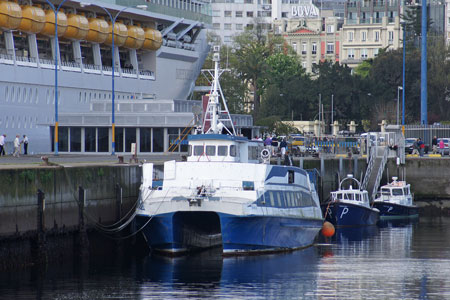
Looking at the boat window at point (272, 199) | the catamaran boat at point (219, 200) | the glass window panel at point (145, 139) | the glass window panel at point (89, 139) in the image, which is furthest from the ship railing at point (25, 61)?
the boat window at point (272, 199)

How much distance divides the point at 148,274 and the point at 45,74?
5198 centimetres

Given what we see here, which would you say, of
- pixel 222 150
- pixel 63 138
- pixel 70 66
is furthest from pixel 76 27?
pixel 222 150

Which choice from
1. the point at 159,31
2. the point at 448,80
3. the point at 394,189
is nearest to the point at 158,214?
the point at 394,189

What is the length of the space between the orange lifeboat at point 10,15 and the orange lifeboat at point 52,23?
13.5ft

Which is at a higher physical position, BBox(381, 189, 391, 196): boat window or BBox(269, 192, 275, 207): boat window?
BBox(269, 192, 275, 207): boat window

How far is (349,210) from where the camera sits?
60.6 m

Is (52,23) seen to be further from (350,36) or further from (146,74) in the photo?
(350,36)

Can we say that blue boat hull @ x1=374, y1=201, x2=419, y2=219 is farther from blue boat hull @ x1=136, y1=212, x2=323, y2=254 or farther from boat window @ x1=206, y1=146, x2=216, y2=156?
boat window @ x1=206, y1=146, x2=216, y2=156

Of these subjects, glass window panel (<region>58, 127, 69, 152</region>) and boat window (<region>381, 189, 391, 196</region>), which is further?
glass window panel (<region>58, 127, 69, 152</region>)

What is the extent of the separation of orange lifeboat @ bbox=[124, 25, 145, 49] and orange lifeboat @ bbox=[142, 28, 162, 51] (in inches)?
43.9

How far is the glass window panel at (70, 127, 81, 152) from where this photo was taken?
7475 cm

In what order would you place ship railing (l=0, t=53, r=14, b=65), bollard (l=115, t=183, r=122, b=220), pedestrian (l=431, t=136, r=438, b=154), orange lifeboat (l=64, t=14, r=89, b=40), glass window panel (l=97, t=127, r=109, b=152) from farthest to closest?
orange lifeboat (l=64, t=14, r=89, b=40) → pedestrian (l=431, t=136, r=438, b=154) → ship railing (l=0, t=53, r=14, b=65) → glass window panel (l=97, t=127, r=109, b=152) → bollard (l=115, t=183, r=122, b=220)

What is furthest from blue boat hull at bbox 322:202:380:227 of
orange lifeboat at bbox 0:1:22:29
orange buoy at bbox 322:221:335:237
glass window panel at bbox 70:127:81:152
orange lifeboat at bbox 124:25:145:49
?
orange lifeboat at bbox 124:25:145:49

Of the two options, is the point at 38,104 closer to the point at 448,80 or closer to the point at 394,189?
the point at 394,189
